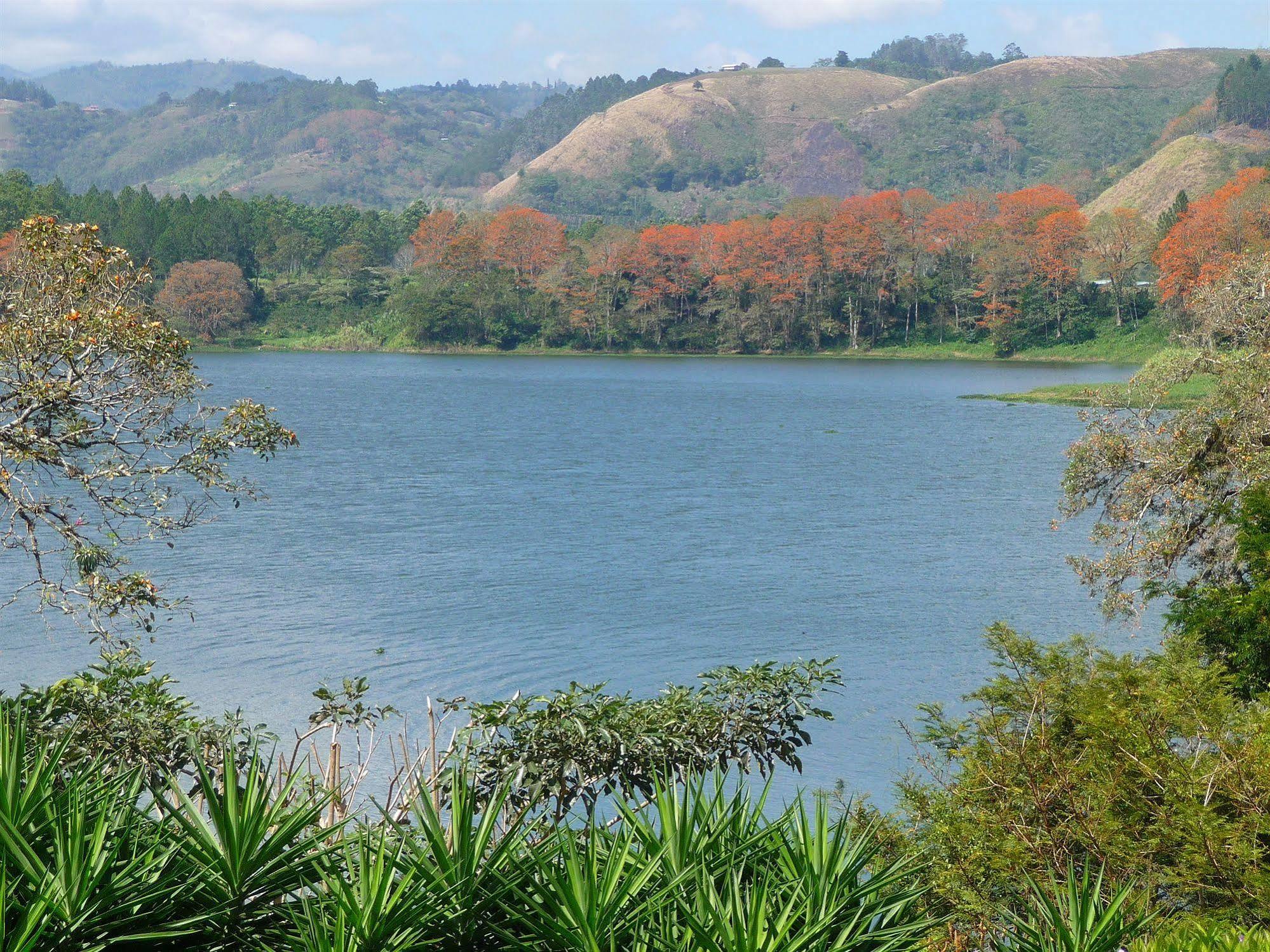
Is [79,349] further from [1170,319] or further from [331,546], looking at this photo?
[1170,319]

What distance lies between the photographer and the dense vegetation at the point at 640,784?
219 inches

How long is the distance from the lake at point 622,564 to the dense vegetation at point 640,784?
283 cm

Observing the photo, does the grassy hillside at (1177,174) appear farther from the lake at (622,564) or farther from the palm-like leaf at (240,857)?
the palm-like leaf at (240,857)

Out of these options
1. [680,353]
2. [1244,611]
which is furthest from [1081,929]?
[680,353]

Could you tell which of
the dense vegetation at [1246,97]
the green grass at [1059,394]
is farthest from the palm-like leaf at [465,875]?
the dense vegetation at [1246,97]

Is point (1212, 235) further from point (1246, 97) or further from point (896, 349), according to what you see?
point (1246, 97)

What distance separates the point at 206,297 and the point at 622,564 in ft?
272

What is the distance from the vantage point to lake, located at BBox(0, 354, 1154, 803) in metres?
20.7

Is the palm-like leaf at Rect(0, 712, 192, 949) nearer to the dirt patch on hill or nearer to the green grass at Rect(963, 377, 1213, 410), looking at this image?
the green grass at Rect(963, 377, 1213, 410)

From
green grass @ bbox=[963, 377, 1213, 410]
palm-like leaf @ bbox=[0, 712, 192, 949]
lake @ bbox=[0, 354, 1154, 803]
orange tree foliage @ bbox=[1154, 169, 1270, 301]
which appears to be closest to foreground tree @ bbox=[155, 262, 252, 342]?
lake @ bbox=[0, 354, 1154, 803]

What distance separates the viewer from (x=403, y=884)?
213 inches

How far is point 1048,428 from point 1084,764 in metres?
47.0

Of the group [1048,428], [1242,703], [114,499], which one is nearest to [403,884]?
[114,499]

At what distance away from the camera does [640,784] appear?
1006 centimetres
